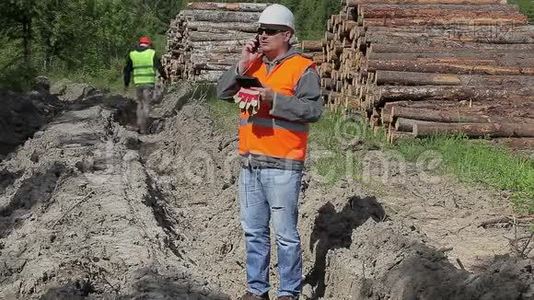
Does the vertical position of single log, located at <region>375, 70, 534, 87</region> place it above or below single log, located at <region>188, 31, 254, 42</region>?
above

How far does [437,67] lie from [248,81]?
6525 millimetres

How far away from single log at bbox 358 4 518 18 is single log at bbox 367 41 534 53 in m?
0.87

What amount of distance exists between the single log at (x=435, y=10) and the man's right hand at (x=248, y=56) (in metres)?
7.16

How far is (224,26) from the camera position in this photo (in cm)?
2003

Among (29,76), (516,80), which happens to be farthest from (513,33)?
(29,76)

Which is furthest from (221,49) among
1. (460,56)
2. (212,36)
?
(460,56)

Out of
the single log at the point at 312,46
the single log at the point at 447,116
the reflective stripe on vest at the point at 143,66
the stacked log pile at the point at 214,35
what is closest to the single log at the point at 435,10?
the single log at the point at 447,116

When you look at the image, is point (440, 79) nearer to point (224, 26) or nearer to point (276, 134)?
point (276, 134)

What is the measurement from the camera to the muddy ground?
4492mm

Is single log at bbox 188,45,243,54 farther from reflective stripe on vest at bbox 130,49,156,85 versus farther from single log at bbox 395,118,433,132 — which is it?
single log at bbox 395,118,433,132

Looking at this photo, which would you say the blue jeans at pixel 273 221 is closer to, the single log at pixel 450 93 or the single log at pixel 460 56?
the single log at pixel 450 93

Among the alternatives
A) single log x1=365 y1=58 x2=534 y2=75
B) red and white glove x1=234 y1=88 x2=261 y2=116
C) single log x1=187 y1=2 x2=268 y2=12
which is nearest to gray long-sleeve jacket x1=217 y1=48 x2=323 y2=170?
red and white glove x1=234 y1=88 x2=261 y2=116

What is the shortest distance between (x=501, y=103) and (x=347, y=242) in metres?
4.97

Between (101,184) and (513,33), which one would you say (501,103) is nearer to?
(513,33)
